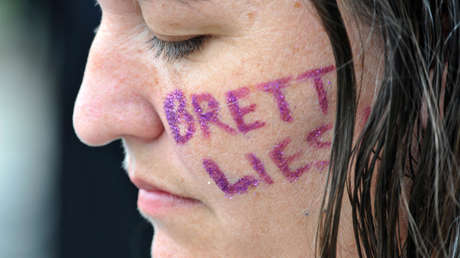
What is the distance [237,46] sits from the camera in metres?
0.81

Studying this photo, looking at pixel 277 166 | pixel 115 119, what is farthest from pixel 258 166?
pixel 115 119

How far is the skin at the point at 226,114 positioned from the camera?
799 mm

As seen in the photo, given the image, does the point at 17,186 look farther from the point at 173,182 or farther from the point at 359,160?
the point at 359,160

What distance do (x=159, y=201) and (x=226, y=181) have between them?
0.16 meters

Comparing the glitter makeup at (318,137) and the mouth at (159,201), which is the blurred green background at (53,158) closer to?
the mouth at (159,201)

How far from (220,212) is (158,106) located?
0.19m

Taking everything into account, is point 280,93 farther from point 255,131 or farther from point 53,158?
point 53,158

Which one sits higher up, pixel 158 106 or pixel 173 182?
pixel 158 106

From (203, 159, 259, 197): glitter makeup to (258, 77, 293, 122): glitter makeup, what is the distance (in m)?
0.11

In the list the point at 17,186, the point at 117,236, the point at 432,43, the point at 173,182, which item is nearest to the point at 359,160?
the point at 432,43

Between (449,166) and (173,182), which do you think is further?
(173,182)

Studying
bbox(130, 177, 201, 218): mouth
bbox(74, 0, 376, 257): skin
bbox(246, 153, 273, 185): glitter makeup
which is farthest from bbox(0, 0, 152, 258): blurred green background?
bbox(246, 153, 273, 185): glitter makeup

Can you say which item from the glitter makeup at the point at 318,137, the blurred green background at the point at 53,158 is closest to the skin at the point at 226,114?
the glitter makeup at the point at 318,137

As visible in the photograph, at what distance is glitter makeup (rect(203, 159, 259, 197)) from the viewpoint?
2.82 feet
